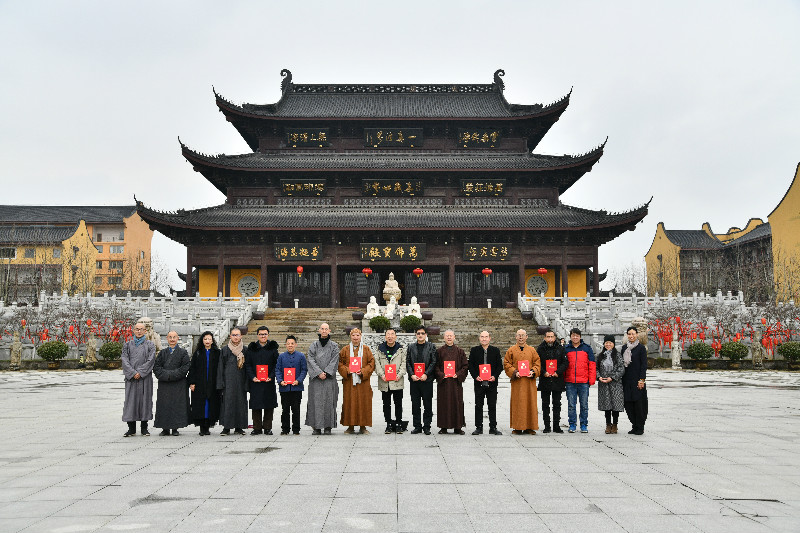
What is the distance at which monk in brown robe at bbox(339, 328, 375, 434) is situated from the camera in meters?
8.52

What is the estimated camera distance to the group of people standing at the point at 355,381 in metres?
8.54

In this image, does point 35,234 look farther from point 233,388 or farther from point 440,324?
point 233,388

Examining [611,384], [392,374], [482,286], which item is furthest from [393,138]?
[611,384]

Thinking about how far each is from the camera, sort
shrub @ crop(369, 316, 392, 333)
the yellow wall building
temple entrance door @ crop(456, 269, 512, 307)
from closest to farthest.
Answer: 1. shrub @ crop(369, 316, 392, 333)
2. temple entrance door @ crop(456, 269, 512, 307)
3. the yellow wall building

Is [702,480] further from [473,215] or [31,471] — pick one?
[473,215]

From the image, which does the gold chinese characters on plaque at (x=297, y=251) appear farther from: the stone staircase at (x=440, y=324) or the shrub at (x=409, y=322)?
the shrub at (x=409, y=322)

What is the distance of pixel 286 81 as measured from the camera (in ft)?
122

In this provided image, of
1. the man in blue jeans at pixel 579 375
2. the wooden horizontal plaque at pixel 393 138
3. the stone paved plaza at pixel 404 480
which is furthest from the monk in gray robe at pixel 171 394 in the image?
the wooden horizontal plaque at pixel 393 138

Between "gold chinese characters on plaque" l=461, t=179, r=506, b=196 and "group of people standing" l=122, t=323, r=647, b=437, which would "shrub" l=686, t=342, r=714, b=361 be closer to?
"gold chinese characters on plaque" l=461, t=179, r=506, b=196

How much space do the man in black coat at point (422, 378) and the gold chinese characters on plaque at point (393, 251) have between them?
71.1ft

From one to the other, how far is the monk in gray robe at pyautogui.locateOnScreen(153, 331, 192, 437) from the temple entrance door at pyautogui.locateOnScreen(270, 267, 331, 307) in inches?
914

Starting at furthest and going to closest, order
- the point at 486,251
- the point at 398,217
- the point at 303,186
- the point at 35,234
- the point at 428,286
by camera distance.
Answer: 1. the point at 35,234
2. the point at 303,186
3. the point at 428,286
4. the point at 398,217
5. the point at 486,251

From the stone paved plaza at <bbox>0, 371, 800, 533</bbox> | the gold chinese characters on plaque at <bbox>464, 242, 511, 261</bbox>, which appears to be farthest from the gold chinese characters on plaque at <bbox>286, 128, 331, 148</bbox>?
the stone paved plaza at <bbox>0, 371, 800, 533</bbox>

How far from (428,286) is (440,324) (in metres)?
6.97
